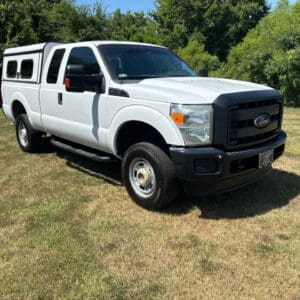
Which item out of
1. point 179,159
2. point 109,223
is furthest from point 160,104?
point 109,223

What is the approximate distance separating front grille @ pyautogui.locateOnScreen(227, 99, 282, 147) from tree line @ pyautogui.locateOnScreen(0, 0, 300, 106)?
1215 cm

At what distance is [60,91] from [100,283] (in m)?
3.36

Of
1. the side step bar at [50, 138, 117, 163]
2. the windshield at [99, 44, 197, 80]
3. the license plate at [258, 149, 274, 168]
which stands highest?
the windshield at [99, 44, 197, 80]

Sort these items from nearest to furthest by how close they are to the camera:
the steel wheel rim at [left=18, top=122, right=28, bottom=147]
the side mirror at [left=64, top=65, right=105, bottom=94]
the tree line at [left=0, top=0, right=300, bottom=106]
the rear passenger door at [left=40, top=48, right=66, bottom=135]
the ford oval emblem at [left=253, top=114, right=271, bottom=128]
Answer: the ford oval emblem at [left=253, top=114, right=271, bottom=128] < the side mirror at [left=64, top=65, right=105, bottom=94] < the rear passenger door at [left=40, top=48, right=66, bottom=135] < the steel wheel rim at [left=18, top=122, right=28, bottom=147] < the tree line at [left=0, top=0, right=300, bottom=106]

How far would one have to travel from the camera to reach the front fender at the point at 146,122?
405 centimetres

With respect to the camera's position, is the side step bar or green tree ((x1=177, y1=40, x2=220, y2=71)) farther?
green tree ((x1=177, y1=40, x2=220, y2=71))

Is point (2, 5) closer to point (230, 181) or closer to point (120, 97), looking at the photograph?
point (120, 97)

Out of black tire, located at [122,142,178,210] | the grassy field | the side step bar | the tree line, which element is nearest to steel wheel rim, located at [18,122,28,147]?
the side step bar

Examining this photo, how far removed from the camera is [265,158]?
4406 mm

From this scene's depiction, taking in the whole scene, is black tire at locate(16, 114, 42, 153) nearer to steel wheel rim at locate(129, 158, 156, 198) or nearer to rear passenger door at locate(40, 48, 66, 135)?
rear passenger door at locate(40, 48, 66, 135)

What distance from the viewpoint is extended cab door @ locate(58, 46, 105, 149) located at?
511 cm

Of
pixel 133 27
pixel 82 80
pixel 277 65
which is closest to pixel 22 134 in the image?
pixel 82 80

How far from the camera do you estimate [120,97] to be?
4676mm

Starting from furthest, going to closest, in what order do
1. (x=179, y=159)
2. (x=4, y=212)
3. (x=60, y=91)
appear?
(x=60, y=91) < (x=4, y=212) < (x=179, y=159)
